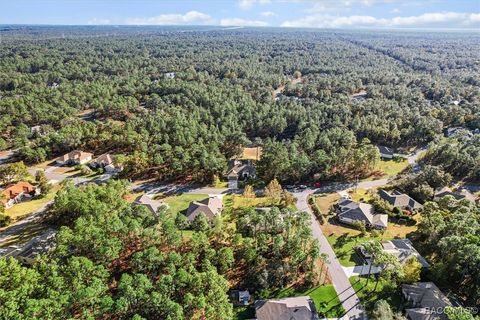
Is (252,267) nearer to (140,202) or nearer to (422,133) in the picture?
(140,202)

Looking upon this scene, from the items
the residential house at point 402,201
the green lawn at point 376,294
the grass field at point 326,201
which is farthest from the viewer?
the grass field at point 326,201

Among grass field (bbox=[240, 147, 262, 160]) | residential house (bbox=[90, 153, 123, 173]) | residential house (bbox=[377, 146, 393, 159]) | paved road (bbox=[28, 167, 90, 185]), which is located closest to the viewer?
paved road (bbox=[28, 167, 90, 185])

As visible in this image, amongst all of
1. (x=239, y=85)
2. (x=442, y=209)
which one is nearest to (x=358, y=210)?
(x=442, y=209)

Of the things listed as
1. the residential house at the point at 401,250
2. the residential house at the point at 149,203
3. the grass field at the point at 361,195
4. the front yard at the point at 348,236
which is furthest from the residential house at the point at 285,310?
the grass field at the point at 361,195

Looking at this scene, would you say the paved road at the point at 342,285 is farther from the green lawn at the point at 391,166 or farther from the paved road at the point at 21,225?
the paved road at the point at 21,225

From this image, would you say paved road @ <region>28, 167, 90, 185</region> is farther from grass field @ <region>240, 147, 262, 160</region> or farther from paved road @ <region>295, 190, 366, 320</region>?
paved road @ <region>295, 190, 366, 320</region>

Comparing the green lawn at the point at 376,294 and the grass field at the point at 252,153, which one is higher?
the grass field at the point at 252,153

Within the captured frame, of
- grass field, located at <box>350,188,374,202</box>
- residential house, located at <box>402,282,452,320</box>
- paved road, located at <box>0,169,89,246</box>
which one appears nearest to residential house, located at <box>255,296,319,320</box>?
residential house, located at <box>402,282,452,320</box>
